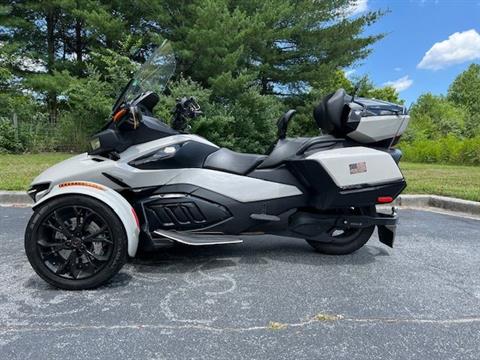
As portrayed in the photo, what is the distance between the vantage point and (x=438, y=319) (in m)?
2.37

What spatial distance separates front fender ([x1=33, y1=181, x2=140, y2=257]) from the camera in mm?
2752

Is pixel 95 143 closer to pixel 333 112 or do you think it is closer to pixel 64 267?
pixel 64 267

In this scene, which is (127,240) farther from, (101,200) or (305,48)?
(305,48)

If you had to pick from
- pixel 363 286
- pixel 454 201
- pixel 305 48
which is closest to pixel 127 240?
pixel 363 286

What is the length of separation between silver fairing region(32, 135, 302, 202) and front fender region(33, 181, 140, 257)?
120mm

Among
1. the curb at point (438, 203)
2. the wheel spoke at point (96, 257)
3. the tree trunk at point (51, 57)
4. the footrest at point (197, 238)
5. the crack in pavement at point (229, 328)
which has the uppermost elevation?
the tree trunk at point (51, 57)

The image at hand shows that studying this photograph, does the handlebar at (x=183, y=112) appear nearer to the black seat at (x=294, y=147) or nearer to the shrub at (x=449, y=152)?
the black seat at (x=294, y=147)

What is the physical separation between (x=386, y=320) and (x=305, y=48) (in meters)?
15.0

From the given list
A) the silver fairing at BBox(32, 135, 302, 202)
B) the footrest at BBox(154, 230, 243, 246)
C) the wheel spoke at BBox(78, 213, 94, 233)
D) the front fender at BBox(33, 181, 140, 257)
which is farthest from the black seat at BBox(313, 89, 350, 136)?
the wheel spoke at BBox(78, 213, 94, 233)

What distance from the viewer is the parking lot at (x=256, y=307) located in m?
Result: 2.04

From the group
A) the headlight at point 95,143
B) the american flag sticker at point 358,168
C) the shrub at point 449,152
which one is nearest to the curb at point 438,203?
the american flag sticker at point 358,168

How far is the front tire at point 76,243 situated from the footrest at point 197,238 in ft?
1.16

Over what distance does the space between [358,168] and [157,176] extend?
1510mm

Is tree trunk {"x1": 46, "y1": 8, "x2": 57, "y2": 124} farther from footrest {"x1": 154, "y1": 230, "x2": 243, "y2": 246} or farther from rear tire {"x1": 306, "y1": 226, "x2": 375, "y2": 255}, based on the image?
rear tire {"x1": 306, "y1": 226, "x2": 375, "y2": 255}
